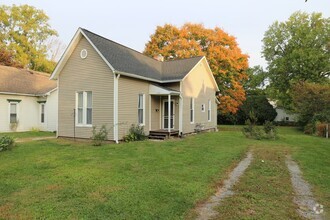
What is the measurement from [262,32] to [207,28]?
12921 mm

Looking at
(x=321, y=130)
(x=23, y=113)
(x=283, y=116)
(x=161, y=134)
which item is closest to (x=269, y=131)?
(x=321, y=130)

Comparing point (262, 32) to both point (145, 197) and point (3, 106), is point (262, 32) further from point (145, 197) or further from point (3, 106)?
point (145, 197)

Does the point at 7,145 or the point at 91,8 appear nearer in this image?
the point at 7,145

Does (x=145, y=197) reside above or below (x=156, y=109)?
below

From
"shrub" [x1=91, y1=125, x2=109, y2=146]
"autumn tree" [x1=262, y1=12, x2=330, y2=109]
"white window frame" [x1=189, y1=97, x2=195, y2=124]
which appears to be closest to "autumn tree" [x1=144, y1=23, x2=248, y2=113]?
"white window frame" [x1=189, y1=97, x2=195, y2=124]

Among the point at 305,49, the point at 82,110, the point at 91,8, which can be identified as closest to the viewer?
the point at 82,110

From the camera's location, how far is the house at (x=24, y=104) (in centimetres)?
1808

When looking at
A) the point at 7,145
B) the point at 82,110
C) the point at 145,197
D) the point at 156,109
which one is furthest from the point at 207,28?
the point at 145,197

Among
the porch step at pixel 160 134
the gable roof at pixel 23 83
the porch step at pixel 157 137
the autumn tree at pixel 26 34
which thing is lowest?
the porch step at pixel 157 137

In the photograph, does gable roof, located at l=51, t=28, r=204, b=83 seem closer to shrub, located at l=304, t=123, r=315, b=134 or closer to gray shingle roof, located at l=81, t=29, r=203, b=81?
gray shingle roof, located at l=81, t=29, r=203, b=81

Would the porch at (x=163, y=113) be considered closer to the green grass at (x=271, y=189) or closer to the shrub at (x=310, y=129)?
the green grass at (x=271, y=189)

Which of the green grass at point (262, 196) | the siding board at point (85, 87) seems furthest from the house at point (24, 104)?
the green grass at point (262, 196)

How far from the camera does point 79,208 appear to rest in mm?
4207

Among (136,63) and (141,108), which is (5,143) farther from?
(136,63)
